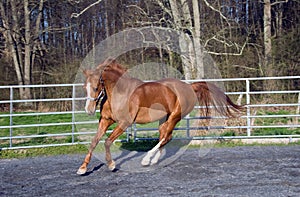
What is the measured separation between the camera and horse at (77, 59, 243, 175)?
5305 mm

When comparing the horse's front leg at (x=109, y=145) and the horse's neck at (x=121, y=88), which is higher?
the horse's neck at (x=121, y=88)

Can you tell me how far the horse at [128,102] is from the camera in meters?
5.30

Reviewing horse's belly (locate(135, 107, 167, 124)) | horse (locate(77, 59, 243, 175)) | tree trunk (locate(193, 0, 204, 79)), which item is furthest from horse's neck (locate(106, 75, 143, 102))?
tree trunk (locate(193, 0, 204, 79))

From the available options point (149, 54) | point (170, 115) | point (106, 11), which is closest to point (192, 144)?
point (170, 115)

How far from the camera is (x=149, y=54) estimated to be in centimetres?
1498

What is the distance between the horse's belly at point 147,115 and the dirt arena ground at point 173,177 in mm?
729

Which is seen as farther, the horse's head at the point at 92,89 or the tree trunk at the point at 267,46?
the tree trunk at the point at 267,46

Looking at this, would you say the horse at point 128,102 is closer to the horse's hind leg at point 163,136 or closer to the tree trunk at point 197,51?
the horse's hind leg at point 163,136

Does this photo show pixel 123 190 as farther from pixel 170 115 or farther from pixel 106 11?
pixel 106 11

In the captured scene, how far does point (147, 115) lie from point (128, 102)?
1.32 ft

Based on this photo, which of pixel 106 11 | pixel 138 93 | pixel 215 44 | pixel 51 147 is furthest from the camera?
pixel 106 11

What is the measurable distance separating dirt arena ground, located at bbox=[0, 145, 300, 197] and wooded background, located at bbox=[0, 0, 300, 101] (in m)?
7.97

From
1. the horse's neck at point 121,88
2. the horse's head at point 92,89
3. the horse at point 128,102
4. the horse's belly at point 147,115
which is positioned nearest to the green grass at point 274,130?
the horse at point 128,102

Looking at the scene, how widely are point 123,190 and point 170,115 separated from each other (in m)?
2.03
